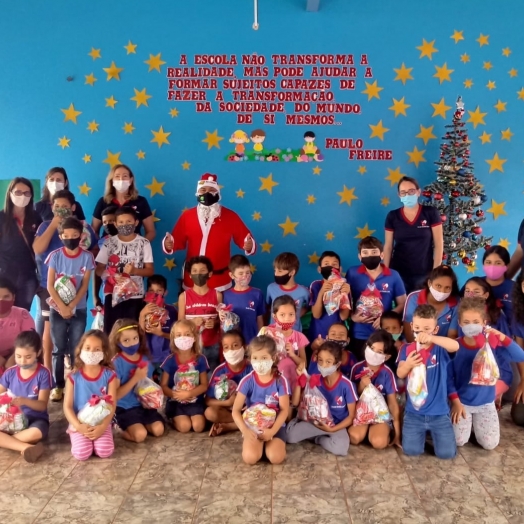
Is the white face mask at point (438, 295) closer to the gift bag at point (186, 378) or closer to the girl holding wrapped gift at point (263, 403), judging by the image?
the girl holding wrapped gift at point (263, 403)

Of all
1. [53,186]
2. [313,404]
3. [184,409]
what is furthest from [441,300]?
[53,186]

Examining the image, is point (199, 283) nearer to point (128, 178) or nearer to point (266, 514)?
point (128, 178)

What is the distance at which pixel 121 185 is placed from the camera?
16.1 ft

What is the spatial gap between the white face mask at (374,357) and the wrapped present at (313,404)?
0.40m

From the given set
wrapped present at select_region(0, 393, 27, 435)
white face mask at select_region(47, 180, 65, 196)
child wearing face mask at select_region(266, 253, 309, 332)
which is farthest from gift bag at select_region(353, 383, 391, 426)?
white face mask at select_region(47, 180, 65, 196)

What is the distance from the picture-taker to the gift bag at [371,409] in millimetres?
3824

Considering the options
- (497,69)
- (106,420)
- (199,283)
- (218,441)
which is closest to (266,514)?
(218,441)

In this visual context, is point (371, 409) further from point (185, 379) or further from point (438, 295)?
point (185, 379)

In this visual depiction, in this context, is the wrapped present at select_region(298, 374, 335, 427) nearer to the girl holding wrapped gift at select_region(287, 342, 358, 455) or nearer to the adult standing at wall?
the girl holding wrapped gift at select_region(287, 342, 358, 455)

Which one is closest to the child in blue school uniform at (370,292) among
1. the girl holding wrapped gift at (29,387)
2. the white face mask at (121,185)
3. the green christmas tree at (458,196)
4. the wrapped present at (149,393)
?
the green christmas tree at (458,196)

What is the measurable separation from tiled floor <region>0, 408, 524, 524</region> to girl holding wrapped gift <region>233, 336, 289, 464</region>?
136 mm

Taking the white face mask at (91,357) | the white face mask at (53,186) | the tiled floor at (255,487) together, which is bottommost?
the tiled floor at (255,487)

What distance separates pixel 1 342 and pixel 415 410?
317cm

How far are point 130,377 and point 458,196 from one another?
3.33 metres
